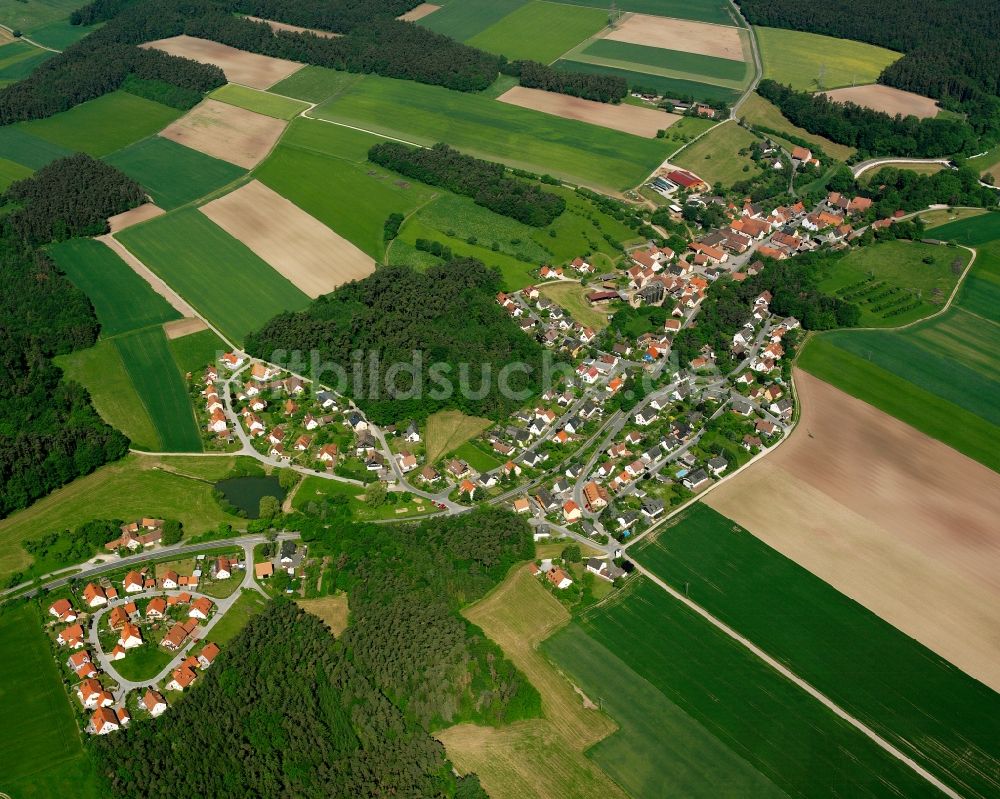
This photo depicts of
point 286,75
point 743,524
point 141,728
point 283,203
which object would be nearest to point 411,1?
point 286,75

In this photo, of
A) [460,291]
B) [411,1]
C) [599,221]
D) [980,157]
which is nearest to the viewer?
[460,291]

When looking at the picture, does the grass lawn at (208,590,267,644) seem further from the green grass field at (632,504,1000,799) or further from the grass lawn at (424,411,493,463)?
the green grass field at (632,504,1000,799)

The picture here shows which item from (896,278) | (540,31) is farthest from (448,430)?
(540,31)

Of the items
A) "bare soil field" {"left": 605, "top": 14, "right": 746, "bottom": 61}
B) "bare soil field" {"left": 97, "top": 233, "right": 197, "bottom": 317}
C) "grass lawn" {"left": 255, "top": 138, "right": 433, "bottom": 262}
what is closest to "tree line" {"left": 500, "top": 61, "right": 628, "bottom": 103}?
"bare soil field" {"left": 605, "top": 14, "right": 746, "bottom": 61}

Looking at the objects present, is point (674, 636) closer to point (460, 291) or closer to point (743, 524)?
point (743, 524)

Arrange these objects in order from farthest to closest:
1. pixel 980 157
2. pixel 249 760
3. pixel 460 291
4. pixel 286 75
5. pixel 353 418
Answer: pixel 286 75 → pixel 980 157 → pixel 460 291 → pixel 353 418 → pixel 249 760

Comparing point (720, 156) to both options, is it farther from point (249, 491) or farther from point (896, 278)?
point (249, 491)

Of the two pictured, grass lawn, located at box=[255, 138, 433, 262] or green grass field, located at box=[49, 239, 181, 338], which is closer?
green grass field, located at box=[49, 239, 181, 338]
